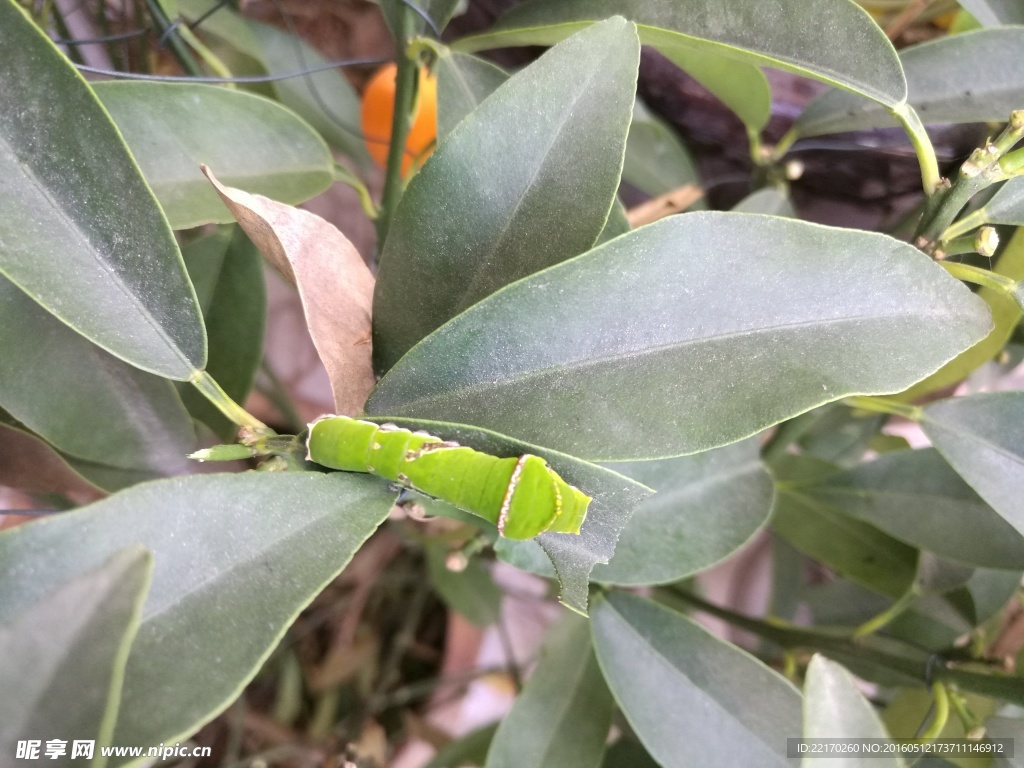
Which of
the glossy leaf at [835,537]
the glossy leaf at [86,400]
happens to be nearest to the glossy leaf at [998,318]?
the glossy leaf at [835,537]

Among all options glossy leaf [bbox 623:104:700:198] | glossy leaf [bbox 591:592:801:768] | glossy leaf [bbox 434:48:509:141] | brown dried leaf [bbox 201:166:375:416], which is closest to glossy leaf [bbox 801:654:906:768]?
glossy leaf [bbox 591:592:801:768]

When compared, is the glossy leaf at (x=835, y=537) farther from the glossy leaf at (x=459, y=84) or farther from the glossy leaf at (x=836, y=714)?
the glossy leaf at (x=459, y=84)

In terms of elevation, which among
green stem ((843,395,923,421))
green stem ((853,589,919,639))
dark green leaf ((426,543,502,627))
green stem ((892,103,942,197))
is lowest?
dark green leaf ((426,543,502,627))

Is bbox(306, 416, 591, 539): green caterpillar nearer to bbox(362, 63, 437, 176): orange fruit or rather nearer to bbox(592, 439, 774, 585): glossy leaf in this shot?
bbox(592, 439, 774, 585): glossy leaf

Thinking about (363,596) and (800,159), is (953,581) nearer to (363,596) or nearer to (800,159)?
(800,159)

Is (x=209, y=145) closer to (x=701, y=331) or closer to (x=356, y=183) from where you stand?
(x=356, y=183)

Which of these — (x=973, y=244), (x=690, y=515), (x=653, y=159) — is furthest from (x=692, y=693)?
(x=653, y=159)
